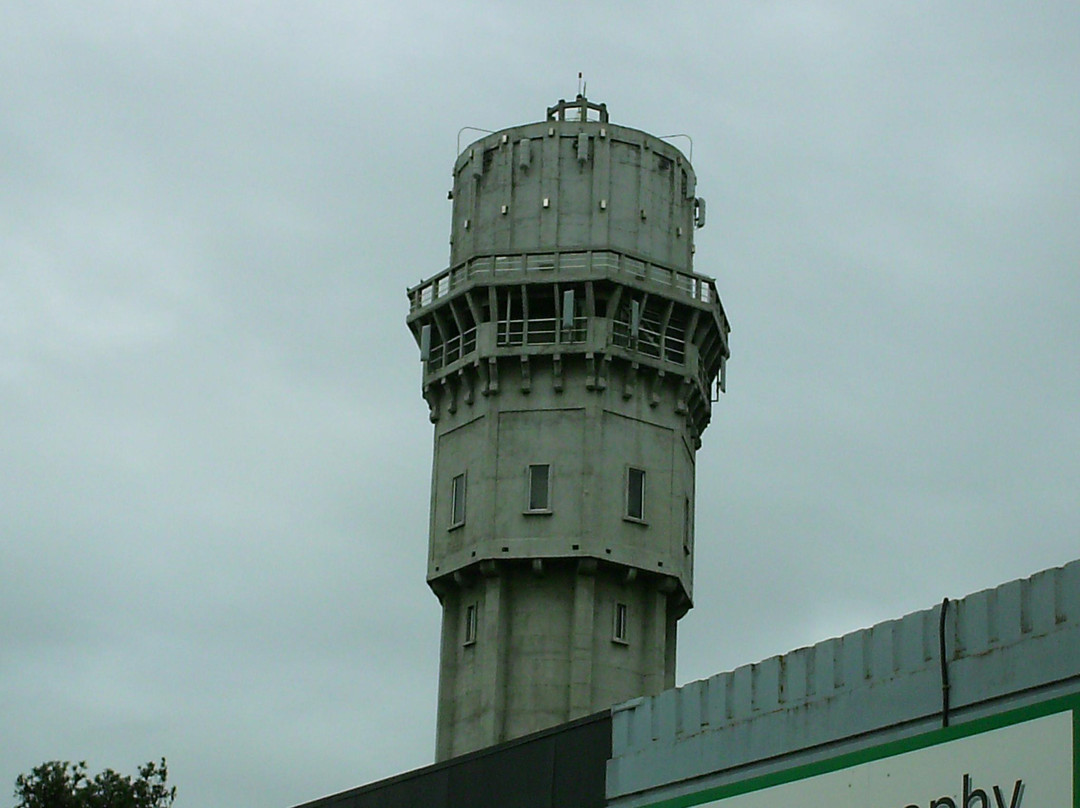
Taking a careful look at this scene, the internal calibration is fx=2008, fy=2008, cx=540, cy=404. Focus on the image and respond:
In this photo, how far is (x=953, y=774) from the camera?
2538 centimetres

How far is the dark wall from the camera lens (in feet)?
114

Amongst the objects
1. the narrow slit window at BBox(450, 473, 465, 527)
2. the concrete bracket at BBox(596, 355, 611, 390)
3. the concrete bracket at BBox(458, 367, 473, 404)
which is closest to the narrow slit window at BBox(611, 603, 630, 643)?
the narrow slit window at BBox(450, 473, 465, 527)

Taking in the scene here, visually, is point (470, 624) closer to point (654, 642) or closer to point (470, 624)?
point (470, 624)

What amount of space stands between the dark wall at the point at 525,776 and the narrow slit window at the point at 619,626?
2303 cm

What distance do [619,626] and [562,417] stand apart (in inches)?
279

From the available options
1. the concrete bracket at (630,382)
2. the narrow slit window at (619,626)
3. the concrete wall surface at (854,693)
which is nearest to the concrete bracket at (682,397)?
the concrete bracket at (630,382)

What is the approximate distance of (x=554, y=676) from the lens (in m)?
63.0

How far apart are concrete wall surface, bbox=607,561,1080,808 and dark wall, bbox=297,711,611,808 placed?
31.7 inches

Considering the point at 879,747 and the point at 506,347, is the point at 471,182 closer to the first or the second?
the point at 506,347

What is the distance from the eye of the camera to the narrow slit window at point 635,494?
213 feet

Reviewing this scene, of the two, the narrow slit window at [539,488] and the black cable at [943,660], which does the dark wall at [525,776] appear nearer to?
the black cable at [943,660]

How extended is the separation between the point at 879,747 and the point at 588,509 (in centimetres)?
3725

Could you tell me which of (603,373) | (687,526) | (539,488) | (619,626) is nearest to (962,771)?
(619,626)

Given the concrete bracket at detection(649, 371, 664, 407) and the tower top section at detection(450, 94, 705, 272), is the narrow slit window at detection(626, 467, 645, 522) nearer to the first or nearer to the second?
the concrete bracket at detection(649, 371, 664, 407)
